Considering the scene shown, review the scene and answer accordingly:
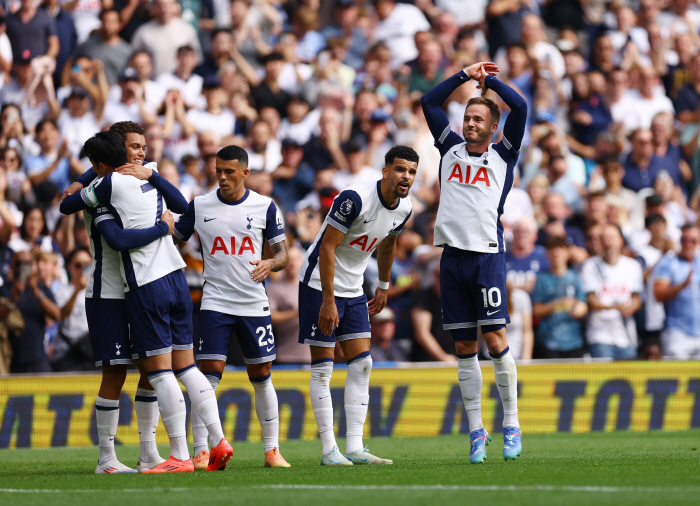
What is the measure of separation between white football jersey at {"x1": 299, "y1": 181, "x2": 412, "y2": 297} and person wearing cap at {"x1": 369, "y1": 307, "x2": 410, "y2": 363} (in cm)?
458

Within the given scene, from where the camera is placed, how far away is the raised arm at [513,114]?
7781mm

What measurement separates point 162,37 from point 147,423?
957 centimetres

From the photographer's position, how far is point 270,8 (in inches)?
696

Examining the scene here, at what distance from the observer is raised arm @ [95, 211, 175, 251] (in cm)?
746

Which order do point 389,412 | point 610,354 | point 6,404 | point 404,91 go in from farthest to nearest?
1. point 404,91
2. point 610,354
3. point 389,412
4. point 6,404

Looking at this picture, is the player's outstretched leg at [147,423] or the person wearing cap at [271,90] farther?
the person wearing cap at [271,90]

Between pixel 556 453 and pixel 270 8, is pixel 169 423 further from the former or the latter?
pixel 270 8

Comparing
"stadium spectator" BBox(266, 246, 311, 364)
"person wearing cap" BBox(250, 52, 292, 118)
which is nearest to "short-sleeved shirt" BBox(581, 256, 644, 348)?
"stadium spectator" BBox(266, 246, 311, 364)

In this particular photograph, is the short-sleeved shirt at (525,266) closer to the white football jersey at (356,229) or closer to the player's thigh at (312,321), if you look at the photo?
the white football jersey at (356,229)

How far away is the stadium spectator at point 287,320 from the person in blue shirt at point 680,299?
16.9 ft

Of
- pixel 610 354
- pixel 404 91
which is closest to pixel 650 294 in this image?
pixel 610 354

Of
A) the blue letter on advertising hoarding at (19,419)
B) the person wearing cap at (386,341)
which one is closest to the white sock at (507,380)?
the person wearing cap at (386,341)

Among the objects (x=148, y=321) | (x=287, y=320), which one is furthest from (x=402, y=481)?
(x=287, y=320)

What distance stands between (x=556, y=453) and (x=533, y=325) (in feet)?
15.5
